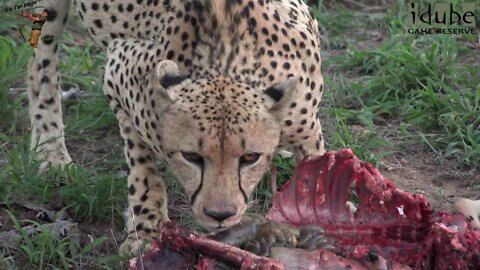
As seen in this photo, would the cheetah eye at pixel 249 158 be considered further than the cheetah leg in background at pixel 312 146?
No

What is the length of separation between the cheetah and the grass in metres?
0.23

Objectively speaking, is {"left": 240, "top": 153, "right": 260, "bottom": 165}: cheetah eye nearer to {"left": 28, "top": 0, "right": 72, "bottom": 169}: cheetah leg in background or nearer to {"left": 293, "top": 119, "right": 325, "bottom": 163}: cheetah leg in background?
{"left": 293, "top": 119, "right": 325, "bottom": 163}: cheetah leg in background

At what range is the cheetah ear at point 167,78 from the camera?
386cm

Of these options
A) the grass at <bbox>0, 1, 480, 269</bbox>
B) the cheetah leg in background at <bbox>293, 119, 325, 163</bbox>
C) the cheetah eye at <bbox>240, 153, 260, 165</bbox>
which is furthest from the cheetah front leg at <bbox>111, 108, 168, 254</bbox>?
the cheetah eye at <bbox>240, 153, 260, 165</bbox>

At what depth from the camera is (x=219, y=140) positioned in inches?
145

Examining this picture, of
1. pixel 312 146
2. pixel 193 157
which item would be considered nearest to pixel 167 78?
pixel 193 157

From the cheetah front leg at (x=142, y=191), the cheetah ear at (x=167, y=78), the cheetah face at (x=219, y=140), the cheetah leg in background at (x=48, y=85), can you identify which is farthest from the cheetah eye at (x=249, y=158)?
the cheetah leg in background at (x=48, y=85)

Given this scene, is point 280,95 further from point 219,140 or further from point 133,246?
point 133,246

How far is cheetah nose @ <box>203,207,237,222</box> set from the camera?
11.9 ft

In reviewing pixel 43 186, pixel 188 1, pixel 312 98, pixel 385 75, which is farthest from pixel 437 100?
pixel 43 186

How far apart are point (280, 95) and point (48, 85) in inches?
72.1

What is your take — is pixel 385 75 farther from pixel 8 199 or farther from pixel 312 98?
pixel 8 199

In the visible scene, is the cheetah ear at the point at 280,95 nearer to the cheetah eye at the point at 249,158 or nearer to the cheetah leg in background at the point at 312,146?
the cheetah eye at the point at 249,158

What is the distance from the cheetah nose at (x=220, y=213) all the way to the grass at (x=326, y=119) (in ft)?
1.79
